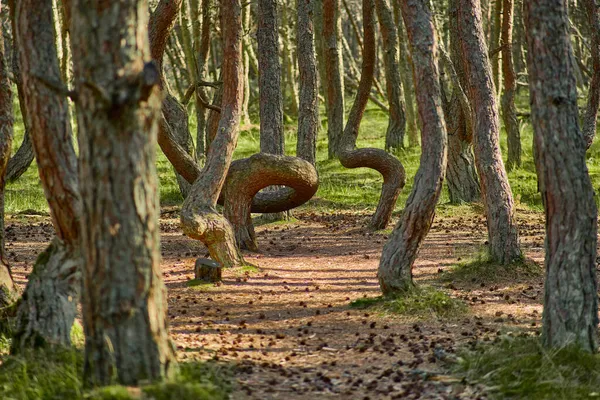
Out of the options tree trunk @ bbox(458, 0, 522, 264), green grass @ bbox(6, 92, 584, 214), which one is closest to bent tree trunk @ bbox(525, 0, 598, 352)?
tree trunk @ bbox(458, 0, 522, 264)

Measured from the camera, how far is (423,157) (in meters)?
8.59

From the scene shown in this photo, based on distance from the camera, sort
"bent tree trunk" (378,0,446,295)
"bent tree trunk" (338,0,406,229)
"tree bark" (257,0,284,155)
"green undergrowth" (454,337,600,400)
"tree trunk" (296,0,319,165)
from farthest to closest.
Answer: "tree trunk" (296,0,319,165) < "bent tree trunk" (338,0,406,229) < "tree bark" (257,0,284,155) < "bent tree trunk" (378,0,446,295) < "green undergrowth" (454,337,600,400)

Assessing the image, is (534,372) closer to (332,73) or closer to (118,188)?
(118,188)

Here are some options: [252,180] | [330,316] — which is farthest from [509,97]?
[330,316]

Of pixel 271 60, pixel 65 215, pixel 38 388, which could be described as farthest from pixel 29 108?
pixel 271 60

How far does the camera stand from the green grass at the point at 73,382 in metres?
4.84

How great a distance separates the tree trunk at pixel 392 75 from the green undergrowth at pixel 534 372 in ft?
40.2

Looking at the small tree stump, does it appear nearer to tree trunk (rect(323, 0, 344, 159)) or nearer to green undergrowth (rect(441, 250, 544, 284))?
green undergrowth (rect(441, 250, 544, 284))

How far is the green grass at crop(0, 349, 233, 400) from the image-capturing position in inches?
190

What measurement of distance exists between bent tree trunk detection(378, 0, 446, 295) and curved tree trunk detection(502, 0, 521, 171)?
10430 mm

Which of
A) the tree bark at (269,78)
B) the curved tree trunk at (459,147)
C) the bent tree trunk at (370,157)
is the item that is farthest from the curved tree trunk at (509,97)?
the tree bark at (269,78)

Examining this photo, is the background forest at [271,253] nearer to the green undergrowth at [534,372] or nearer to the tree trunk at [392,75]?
the green undergrowth at [534,372]

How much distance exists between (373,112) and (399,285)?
23555 millimetres

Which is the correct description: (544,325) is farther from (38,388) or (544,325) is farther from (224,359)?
(38,388)
